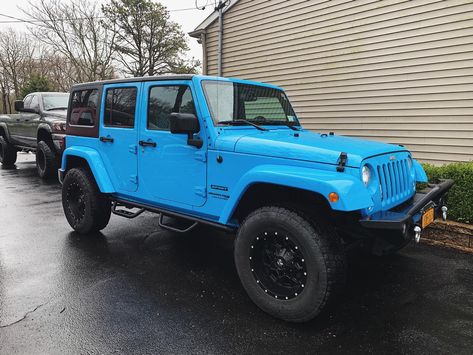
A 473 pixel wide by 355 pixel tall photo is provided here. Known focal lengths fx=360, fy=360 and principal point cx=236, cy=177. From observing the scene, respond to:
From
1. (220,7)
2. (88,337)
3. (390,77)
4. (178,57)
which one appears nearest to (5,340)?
(88,337)

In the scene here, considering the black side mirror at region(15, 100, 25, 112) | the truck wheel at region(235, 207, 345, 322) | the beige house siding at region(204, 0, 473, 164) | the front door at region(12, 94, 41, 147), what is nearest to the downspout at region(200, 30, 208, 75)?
the beige house siding at region(204, 0, 473, 164)

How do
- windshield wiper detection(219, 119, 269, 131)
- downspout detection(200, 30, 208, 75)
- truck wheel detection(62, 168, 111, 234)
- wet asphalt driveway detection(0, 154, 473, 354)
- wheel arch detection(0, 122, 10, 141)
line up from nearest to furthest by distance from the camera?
wet asphalt driveway detection(0, 154, 473, 354), windshield wiper detection(219, 119, 269, 131), truck wheel detection(62, 168, 111, 234), downspout detection(200, 30, 208, 75), wheel arch detection(0, 122, 10, 141)

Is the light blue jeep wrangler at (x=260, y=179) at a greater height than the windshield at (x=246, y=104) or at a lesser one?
lesser

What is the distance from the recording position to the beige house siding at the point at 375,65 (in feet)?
18.2

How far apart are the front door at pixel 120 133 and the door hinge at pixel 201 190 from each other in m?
0.91

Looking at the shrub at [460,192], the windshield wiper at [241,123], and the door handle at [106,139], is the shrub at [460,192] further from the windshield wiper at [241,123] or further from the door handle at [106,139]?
the door handle at [106,139]

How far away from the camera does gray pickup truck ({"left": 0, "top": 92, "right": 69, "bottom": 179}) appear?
8.51 m

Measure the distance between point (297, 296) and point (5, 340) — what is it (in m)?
2.04

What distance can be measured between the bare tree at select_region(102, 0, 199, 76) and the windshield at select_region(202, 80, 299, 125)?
2163 cm

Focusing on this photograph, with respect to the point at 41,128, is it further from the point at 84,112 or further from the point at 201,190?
the point at 201,190

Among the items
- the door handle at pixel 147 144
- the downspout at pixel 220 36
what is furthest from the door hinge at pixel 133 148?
the downspout at pixel 220 36

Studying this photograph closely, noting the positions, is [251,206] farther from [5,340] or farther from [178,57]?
[178,57]

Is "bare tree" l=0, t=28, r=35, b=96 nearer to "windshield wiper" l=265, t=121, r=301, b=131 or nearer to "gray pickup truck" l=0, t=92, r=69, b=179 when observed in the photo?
"gray pickup truck" l=0, t=92, r=69, b=179

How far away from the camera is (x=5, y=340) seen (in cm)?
246
